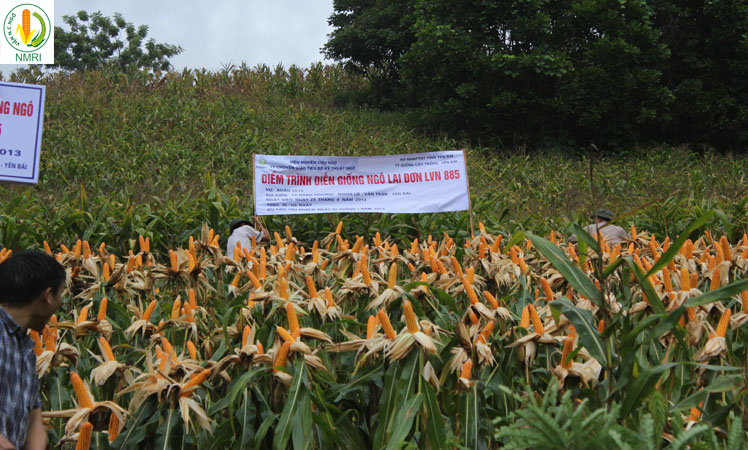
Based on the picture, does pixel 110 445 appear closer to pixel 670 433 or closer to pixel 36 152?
pixel 670 433

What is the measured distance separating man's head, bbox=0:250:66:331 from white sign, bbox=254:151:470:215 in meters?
3.99

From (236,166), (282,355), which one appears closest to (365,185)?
(282,355)

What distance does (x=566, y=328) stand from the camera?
1703mm

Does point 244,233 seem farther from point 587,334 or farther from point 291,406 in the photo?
point 587,334

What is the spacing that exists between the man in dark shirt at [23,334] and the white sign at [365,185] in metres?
4.01

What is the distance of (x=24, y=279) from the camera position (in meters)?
1.84

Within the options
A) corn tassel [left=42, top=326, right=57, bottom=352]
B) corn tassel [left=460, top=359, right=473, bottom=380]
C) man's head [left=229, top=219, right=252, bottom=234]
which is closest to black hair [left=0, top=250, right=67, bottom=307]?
corn tassel [left=42, top=326, right=57, bottom=352]

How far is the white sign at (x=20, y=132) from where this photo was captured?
4508 mm

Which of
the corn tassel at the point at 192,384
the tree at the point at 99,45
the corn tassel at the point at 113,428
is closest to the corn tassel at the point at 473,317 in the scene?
the corn tassel at the point at 192,384

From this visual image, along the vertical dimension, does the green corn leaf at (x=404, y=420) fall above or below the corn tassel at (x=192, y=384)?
below

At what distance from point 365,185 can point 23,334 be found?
175 inches

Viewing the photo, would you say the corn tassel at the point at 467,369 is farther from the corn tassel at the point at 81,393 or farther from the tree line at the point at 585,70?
the tree line at the point at 585,70

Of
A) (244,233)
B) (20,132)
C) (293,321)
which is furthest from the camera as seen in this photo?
(244,233)

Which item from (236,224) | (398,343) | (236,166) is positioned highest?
(236,166)
